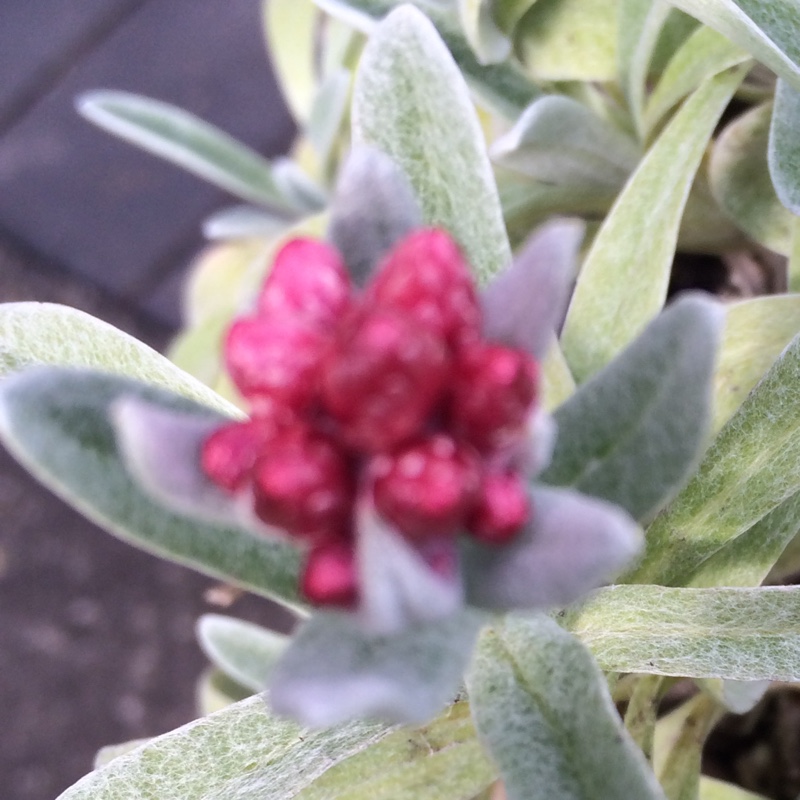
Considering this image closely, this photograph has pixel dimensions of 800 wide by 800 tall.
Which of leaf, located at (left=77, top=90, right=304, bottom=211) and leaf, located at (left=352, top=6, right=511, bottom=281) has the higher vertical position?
leaf, located at (left=352, top=6, right=511, bottom=281)

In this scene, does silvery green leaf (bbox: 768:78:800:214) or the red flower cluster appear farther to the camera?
silvery green leaf (bbox: 768:78:800:214)

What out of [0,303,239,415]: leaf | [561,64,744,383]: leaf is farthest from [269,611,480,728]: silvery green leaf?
[561,64,744,383]: leaf

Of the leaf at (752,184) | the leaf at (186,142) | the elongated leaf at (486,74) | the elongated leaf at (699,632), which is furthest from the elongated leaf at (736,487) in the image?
the leaf at (186,142)

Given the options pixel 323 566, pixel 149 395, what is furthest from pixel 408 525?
pixel 149 395

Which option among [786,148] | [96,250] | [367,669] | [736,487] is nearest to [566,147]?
[786,148]

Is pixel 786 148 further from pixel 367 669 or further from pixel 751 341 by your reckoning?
pixel 367 669

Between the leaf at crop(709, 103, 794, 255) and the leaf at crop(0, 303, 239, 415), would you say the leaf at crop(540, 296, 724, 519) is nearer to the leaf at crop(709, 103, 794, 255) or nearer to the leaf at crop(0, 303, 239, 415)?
the leaf at crop(0, 303, 239, 415)

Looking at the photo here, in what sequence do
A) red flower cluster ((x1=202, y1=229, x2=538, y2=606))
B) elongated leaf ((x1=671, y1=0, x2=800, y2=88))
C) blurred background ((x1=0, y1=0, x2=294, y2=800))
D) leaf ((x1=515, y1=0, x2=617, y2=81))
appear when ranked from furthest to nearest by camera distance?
blurred background ((x1=0, y1=0, x2=294, y2=800)) → leaf ((x1=515, y1=0, x2=617, y2=81)) → elongated leaf ((x1=671, y1=0, x2=800, y2=88)) → red flower cluster ((x1=202, y1=229, x2=538, y2=606))

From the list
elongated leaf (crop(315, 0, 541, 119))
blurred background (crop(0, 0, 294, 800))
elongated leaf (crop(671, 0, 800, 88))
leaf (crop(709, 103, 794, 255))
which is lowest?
blurred background (crop(0, 0, 294, 800))

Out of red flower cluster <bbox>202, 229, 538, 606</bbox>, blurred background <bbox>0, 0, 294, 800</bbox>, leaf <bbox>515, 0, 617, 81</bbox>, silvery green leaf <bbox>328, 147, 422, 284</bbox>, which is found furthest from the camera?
blurred background <bbox>0, 0, 294, 800</bbox>
